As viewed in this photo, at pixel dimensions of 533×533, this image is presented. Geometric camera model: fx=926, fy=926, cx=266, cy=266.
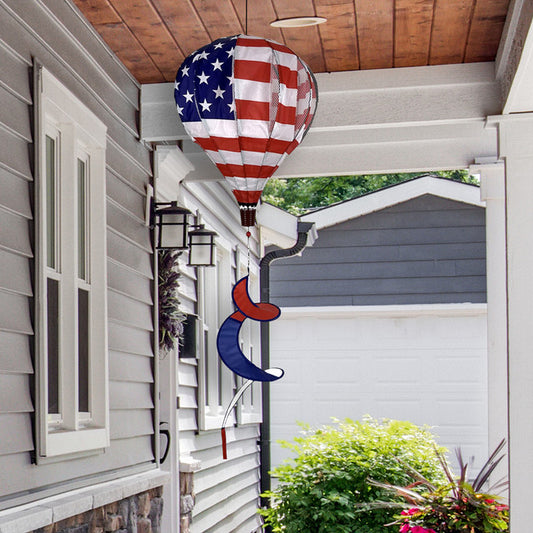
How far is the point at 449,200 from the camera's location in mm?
10492

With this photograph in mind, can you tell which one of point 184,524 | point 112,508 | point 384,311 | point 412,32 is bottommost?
point 184,524

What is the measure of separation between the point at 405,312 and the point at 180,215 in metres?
5.61

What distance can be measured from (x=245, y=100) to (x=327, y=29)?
1.04 m

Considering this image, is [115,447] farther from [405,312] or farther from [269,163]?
[405,312]

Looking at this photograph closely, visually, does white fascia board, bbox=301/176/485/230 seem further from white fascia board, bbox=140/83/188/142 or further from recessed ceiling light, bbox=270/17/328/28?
recessed ceiling light, bbox=270/17/328/28

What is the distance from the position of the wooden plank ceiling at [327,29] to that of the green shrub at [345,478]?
3.02m

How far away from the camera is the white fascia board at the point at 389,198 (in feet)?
34.2

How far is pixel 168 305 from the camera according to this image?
5398 mm

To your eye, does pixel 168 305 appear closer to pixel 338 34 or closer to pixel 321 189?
pixel 338 34

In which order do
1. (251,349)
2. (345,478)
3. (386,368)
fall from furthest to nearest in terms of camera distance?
(386,368) → (251,349) → (345,478)

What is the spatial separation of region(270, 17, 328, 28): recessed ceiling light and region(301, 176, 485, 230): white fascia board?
20.0ft

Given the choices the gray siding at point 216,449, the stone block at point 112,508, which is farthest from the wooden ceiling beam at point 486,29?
the stone block at point 112,508

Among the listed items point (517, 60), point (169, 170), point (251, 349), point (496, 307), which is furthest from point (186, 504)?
point (517, 60)

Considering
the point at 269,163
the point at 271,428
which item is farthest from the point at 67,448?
the point at 271,428
